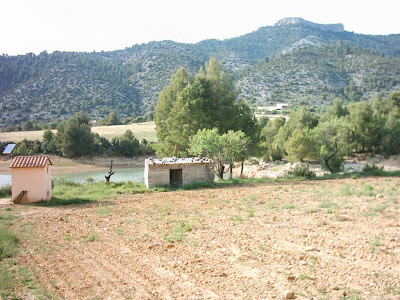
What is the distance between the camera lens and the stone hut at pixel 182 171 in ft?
72.5

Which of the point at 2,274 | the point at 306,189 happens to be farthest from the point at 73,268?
the point at 306,189

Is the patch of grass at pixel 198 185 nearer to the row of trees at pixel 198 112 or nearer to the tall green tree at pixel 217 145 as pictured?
the tall green tree at pixel 217 145

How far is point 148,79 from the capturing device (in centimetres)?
9800

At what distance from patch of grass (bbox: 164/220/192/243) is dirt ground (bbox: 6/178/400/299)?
0.03 metres

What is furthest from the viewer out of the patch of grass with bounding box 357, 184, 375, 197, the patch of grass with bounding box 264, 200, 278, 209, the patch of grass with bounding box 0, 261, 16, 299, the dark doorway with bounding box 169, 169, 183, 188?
the dark doorway with bounding box 169, 169, 183, 188

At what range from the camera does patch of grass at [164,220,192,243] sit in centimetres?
1042

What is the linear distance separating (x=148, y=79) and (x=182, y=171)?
78664 mm

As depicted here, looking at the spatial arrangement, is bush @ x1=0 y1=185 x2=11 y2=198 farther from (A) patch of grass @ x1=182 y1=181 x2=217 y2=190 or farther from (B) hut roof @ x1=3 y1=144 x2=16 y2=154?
(B) hut roof @ x1=3 y1=144 x2=16 y2=154

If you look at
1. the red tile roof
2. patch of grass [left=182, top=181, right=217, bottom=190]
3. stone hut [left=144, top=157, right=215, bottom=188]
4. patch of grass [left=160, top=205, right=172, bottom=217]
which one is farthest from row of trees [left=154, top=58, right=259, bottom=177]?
patch of grass [left=160, top=205, right=172, bottom=217]

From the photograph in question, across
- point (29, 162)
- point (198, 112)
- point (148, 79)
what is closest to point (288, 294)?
point (29, 162)

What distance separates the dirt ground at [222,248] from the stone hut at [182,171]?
5.92 metres

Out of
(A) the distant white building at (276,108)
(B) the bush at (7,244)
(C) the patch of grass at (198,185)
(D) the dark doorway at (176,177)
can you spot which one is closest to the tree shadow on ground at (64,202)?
(C) the patch of grass at (198,185)

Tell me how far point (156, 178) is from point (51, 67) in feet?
273

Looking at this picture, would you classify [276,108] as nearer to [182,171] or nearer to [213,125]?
[213,125]
